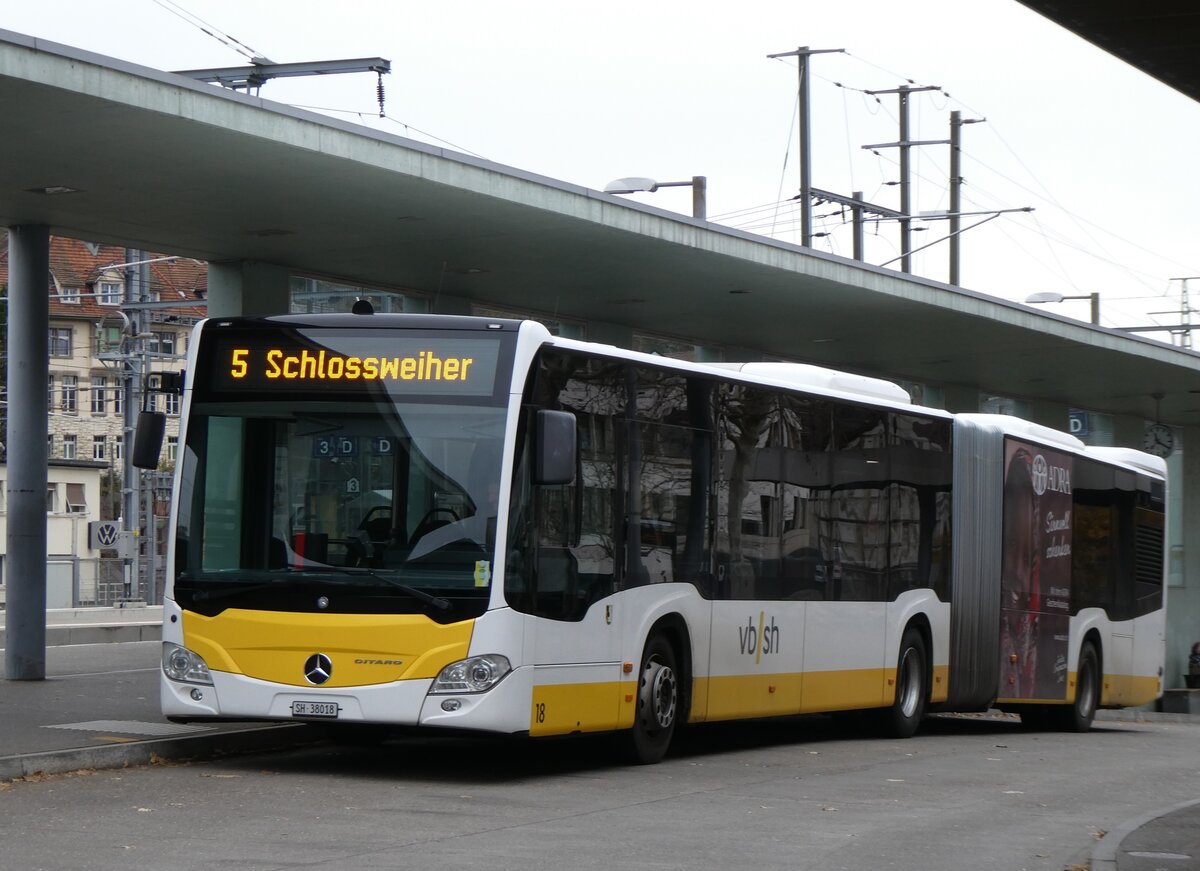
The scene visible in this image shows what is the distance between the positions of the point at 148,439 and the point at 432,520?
2112 millimetres

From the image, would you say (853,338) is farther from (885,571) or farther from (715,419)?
(715,419)

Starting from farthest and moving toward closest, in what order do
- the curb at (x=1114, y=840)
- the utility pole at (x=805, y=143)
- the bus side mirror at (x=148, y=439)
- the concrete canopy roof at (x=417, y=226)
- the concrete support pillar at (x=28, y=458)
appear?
the utility pole at (x=805, y=143), the concrete support pillar at (x=28, y=458), the concrete canopy roof at (x=417, y=226), the bus side mirror at (x=148, y=439), the curb at (x=1114, y=840)

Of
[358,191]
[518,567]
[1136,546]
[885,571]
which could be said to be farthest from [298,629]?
[1136,546]

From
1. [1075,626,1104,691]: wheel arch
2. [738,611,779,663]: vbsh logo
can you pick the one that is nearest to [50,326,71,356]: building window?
[1075,626,1104,691]: wheel arch

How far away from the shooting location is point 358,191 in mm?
A: 17547

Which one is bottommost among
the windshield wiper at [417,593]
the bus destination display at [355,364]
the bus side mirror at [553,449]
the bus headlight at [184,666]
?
the bus headlight at [184,666]

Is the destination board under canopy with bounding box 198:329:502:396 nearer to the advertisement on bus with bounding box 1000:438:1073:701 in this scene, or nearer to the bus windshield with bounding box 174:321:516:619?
the bus windshield with bounding box 174:321:516:619

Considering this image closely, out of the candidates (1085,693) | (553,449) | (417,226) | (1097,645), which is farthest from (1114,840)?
(1097,645)

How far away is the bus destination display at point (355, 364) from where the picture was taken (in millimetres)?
12547

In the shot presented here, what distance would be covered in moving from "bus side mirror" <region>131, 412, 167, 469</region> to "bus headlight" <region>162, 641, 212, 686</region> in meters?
1.24

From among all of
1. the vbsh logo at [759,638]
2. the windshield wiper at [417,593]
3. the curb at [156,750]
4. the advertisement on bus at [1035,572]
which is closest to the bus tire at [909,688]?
the advertisement on bus at [1035,572]

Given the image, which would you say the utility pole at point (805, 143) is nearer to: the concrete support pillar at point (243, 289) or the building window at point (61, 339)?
the concrete support pillar at point (243, 289)

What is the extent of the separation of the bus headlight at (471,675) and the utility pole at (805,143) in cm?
2668

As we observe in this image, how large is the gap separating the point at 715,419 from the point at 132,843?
7.03 meters
